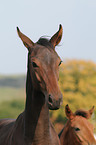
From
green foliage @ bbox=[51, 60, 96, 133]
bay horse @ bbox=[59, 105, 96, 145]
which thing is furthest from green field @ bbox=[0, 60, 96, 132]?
bay horse @ bbox=[59, 105, 96, 145]

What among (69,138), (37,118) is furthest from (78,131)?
(37,118)

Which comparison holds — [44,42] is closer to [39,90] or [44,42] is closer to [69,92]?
[39,90]

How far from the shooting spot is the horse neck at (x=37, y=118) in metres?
3.92

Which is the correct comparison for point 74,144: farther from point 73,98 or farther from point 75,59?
point 75,59

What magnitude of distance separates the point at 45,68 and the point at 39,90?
371 mm

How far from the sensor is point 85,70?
3650 cm

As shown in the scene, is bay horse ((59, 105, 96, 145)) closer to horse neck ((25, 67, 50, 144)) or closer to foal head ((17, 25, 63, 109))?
horse neck ((25, 67, 50, 144))

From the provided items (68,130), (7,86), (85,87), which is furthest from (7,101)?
(68,130)

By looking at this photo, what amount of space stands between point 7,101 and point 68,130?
26.8m

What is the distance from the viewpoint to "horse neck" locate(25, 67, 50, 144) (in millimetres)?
3916

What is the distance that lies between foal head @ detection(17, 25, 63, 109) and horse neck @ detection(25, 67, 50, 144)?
0.17 metres

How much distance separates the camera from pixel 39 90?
150 inches

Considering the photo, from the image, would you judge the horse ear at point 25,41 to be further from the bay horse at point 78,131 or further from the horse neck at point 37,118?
the bay horse at point 78,131

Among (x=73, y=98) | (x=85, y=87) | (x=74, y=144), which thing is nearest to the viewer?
(x=74, y=144)
